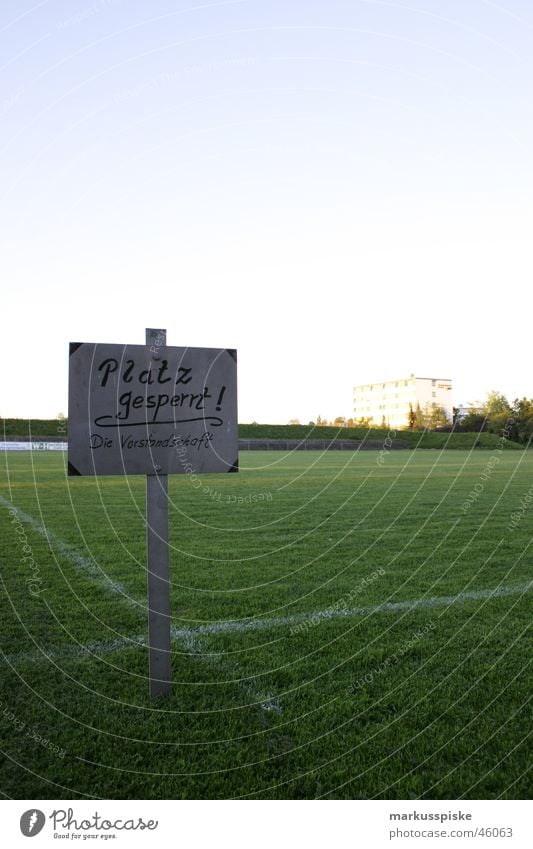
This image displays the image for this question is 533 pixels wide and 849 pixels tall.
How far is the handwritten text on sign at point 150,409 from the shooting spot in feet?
11.3

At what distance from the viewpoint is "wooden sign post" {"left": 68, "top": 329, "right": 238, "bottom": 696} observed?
3.44 metres

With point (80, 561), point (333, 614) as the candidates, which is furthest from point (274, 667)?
point (80, 561)

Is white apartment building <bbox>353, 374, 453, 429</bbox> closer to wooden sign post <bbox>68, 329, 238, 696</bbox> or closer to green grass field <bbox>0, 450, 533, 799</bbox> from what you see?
green grass field <bbox>0, 450, 533, 799</bbox>

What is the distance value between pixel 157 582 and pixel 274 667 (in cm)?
99

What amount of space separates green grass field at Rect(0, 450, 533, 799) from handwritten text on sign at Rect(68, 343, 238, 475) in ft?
4.18

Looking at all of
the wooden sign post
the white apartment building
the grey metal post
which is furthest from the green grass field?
the white apartment building

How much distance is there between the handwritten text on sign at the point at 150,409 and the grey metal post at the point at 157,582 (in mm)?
113

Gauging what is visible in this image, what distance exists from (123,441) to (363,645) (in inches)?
85.5

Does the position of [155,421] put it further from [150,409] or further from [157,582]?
[157,582]

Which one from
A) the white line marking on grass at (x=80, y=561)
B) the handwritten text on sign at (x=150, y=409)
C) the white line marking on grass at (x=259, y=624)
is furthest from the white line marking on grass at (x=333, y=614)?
the handwritten text on sign at (x=150, y=409)

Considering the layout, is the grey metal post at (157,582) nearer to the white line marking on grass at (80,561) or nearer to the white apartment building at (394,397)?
the white line marking on grass at (80,561)

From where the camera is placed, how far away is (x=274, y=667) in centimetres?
401

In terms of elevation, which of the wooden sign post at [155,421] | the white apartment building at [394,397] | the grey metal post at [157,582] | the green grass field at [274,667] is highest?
the white apartment building at [394,397]

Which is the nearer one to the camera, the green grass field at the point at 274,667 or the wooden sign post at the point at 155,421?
the green grass field at the point at 274,667
